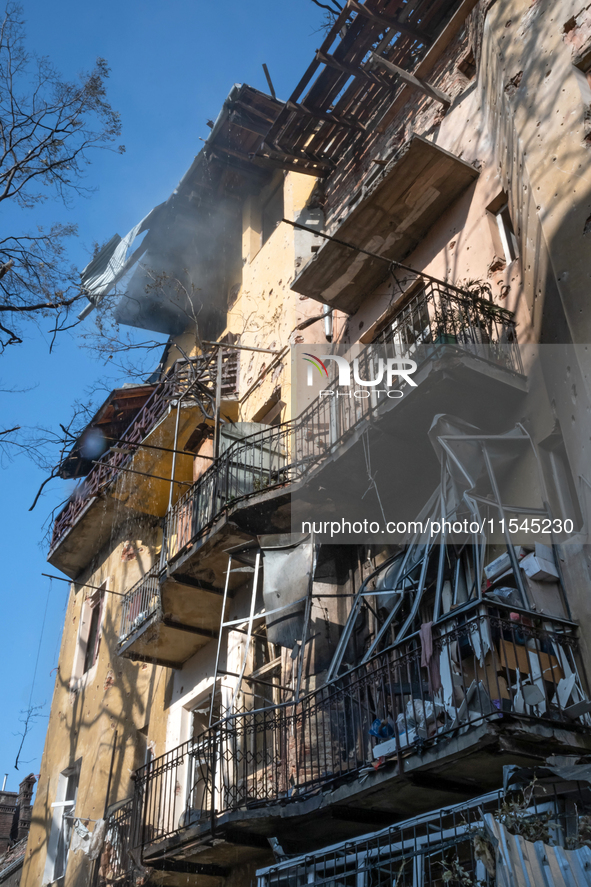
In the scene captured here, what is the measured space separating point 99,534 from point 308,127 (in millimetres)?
9884

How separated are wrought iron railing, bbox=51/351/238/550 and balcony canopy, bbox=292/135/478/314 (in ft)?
9.10

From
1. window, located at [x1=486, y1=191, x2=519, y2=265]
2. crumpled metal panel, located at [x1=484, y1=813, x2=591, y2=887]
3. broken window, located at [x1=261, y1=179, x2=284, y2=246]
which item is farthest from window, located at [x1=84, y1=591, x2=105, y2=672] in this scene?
crumpled metal panel, located at [x1=484, y1=813, x2=591, y2=887]

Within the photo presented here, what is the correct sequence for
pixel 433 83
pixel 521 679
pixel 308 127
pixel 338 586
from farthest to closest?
pixel 308 127 → pixel 433 83 → pixel 338 586 → pixel 521 679

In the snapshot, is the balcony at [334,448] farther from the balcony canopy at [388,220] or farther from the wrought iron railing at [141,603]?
the balcony canopy at [388,220]

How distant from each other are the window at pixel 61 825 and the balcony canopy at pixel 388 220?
10.1 m

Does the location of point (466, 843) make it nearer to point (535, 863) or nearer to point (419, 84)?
point (535, 863)

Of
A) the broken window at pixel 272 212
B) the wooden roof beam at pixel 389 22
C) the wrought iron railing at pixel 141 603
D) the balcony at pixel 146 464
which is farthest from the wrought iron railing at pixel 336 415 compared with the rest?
the broken window at pixel 272 212

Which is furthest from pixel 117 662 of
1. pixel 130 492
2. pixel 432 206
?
pixel 432 206

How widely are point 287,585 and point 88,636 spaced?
30.9ft

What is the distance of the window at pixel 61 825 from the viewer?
1410 cm

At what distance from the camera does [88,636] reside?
57.2 ft

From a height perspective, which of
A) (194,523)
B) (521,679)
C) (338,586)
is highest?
(194,523)

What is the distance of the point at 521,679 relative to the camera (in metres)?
6.23

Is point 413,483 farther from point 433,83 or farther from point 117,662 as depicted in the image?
point 117,662
